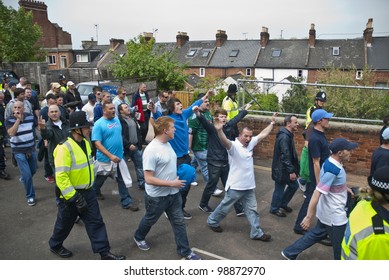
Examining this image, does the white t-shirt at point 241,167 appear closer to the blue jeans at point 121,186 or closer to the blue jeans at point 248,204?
the blue jeans at point 248,204

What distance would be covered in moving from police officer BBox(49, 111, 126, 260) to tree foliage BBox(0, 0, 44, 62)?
61.4ft

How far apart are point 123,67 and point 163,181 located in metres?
16.4

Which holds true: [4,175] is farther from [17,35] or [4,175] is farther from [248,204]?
[17,35]

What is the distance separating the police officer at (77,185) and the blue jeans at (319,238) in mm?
2139

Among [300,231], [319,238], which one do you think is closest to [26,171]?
[300,231]

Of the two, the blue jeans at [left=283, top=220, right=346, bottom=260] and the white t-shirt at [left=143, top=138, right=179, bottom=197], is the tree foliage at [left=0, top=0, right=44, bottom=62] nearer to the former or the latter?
the white t-shirt at [left=143, top=138, right=179, bottom=197]

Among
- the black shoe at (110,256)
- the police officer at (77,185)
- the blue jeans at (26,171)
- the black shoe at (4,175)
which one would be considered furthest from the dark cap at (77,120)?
the black shoe at (4,175)

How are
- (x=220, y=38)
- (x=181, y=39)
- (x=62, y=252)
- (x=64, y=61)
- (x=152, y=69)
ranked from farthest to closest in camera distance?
1. (x=181, y=39)
2. (x=220, y=38)
3. (x=64, y=61)
4. (x=152, y=69)
5. (x=62, y=252)

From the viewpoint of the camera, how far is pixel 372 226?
85.4 inches

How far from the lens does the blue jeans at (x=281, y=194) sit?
5.64 metres

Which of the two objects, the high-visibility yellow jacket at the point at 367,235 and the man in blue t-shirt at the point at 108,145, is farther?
the man in blue t-shirt at the point at 108,145

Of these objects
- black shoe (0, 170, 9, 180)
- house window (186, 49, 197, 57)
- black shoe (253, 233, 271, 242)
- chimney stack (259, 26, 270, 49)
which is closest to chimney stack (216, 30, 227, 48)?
house window (186, 49, 197, 57)

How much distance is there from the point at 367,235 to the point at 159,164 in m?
2.41

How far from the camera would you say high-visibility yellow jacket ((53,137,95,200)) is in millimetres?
3857
